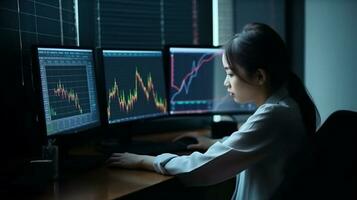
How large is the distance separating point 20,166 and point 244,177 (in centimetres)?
74

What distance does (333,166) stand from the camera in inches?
46.4

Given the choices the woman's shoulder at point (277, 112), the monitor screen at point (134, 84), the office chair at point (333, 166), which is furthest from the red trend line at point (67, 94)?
the office chair at point (333, 166)

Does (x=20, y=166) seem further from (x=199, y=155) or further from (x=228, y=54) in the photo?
(x=228, y=54)

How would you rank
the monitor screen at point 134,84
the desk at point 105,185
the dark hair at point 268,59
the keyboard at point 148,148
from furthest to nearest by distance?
1. the monitor screen at point 134,84
2. the keyboard at point 148,148
3. the dark hair at point 268,59
4. the desk at point 105,185

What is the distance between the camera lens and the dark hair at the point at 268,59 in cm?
151

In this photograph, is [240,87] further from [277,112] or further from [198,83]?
[198,83]

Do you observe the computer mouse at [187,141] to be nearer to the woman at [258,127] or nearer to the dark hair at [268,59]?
the woman at [258,127]

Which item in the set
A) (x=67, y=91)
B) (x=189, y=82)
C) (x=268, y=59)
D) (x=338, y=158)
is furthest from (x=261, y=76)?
(x=189, y=82)

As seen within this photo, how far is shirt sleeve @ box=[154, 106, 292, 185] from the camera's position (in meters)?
1.46

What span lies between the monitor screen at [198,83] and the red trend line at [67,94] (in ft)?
1.96

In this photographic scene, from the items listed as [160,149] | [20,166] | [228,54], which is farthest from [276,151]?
[20,166]

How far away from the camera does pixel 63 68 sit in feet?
5.78

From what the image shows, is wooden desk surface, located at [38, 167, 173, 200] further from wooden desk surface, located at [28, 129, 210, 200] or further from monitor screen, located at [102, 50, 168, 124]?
monitor screen, located at [102, 50, 168, 124]

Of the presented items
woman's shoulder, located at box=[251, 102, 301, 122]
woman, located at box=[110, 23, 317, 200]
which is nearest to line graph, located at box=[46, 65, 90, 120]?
woman, located at box=[110, 23, 317, 200]
